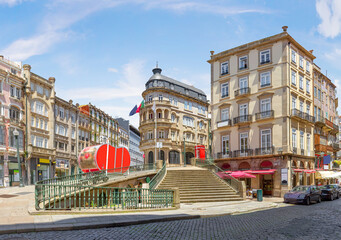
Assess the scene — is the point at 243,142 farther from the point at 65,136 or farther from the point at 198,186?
the point at 65,136

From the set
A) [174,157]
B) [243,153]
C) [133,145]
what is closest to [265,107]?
[243,153]

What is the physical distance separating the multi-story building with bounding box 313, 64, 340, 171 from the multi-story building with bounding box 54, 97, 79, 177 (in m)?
36.4

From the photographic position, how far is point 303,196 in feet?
77.6

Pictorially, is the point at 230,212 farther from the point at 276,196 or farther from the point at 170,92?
the point at 170,92

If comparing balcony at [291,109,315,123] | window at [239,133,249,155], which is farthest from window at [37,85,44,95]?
balcony at [291,109,315,123]

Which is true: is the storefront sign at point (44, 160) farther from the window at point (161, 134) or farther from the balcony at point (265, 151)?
the balcony at point (265, 151)

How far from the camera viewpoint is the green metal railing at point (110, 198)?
14.2m

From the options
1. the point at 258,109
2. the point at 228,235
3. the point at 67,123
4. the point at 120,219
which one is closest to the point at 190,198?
the point at 120,219

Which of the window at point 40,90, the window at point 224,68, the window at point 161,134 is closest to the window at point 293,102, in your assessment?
the window at point 224,68

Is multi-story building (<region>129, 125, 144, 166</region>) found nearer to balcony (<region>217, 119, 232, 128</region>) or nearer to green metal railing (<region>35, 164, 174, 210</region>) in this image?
balcony (<region>217, 119, 232, 128</region>)

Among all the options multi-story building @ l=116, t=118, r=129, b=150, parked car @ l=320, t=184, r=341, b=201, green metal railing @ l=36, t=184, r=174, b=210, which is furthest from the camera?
multi-story building @ l=116, t=118, r=129, b=150

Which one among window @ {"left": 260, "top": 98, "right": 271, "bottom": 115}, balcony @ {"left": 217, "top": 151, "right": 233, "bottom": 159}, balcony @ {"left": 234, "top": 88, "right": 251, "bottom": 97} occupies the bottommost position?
balcony @ {"left": 217, "top": 151, "right": 233, "bottom": 159}

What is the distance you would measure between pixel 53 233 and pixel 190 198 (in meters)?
14.5

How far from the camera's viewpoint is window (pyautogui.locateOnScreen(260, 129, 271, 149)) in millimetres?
35312
